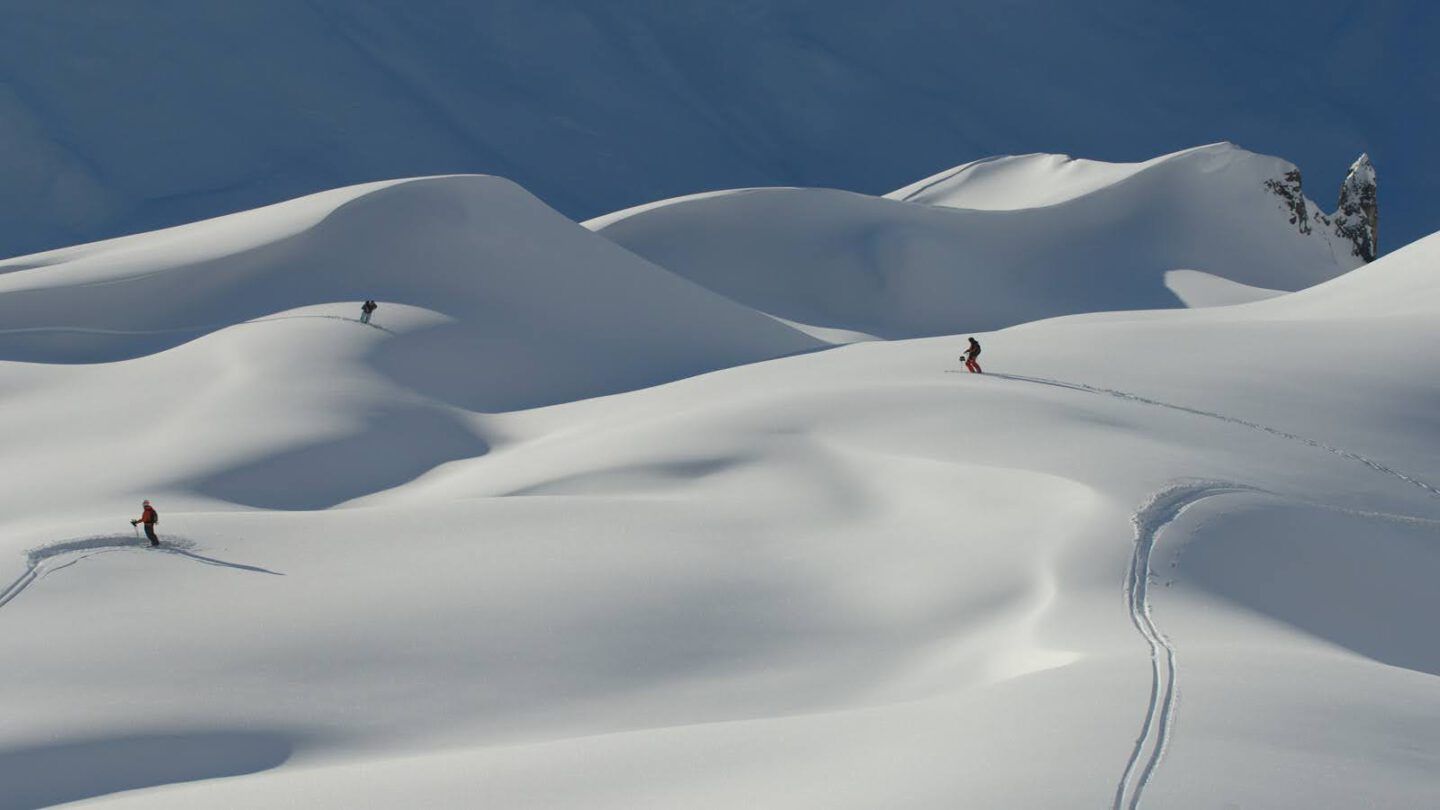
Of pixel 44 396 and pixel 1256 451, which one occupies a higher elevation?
pixel 44 396

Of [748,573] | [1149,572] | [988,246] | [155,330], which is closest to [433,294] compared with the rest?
[155,330]

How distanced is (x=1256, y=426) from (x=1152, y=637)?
922 centimetres

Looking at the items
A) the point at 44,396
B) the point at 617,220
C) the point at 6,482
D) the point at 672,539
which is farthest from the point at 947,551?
the point at 617,220

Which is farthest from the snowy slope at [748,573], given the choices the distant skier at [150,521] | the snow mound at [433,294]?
the snow mound at [433,294]

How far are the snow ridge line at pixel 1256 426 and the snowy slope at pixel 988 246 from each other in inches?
829

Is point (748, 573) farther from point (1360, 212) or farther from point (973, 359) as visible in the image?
point (1360, 212)

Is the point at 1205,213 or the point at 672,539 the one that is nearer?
the point at 672,539

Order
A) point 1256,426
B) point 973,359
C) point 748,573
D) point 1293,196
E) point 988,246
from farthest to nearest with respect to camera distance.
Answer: point 1293,196 < point 988,246 < point 973,359 < point 1256,426 < point 748,573

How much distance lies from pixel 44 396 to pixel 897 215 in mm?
28236

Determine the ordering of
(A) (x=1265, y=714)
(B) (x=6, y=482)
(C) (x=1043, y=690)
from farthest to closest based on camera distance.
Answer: (B) (x=6, y=482), (C) (x=1043, y=690), (A) (x=1265, y=714)

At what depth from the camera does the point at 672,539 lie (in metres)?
15.9

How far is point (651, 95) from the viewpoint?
83.1 metres

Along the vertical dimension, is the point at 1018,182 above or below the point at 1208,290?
above

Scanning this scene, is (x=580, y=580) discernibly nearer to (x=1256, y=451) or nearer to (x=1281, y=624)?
(x=1281, y=624)
